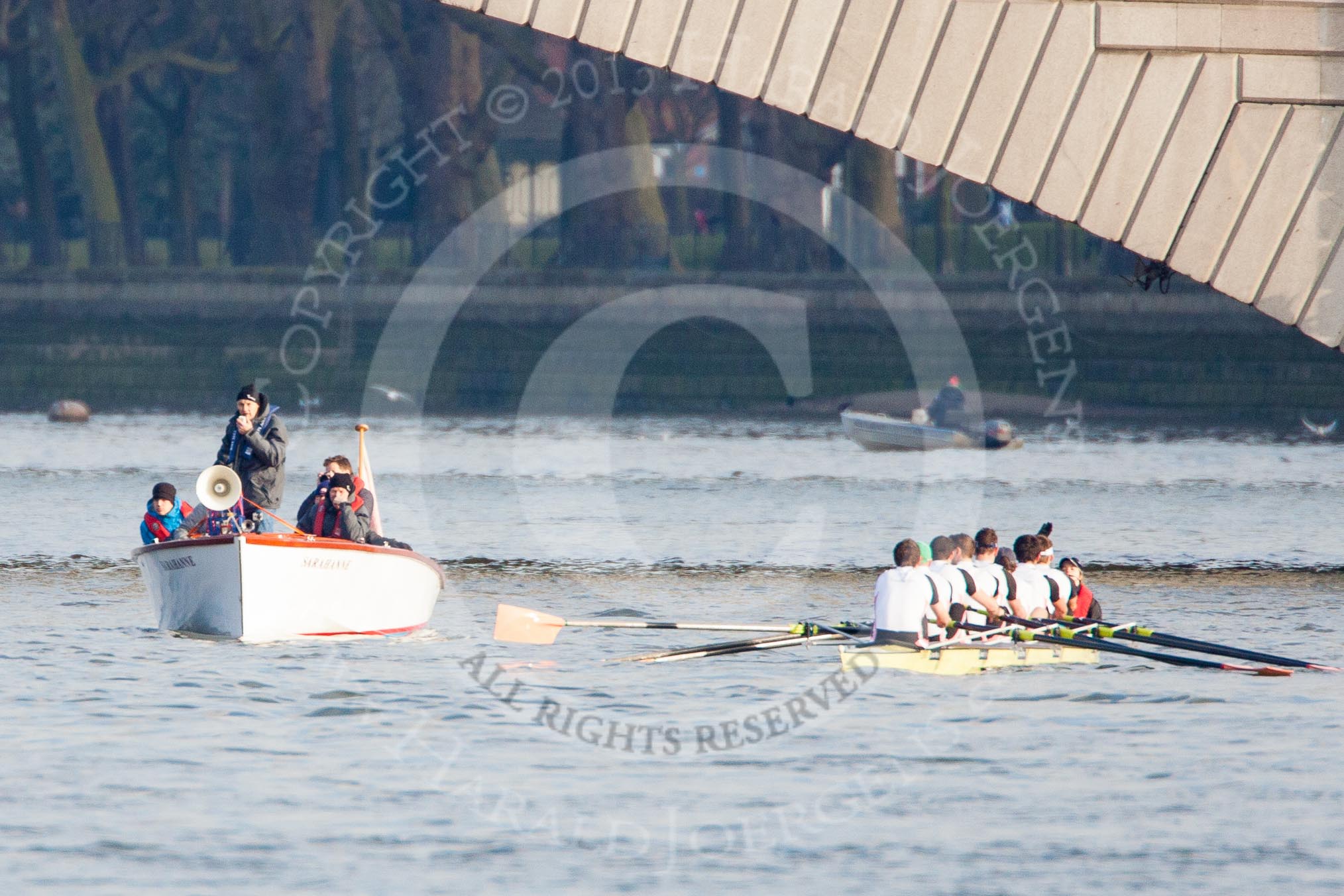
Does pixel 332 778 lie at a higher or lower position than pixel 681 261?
lower

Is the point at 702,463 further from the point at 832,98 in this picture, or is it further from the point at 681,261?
the point at 832,98

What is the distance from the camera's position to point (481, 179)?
236 feet

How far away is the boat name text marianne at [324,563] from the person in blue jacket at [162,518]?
201cm

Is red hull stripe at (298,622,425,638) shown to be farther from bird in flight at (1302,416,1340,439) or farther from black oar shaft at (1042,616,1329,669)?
bird in flight at (1302,416,1340,439)

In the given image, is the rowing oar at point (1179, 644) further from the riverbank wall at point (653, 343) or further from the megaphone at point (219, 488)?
the riverbank wall at point (653, 343)

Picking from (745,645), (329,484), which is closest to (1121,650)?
(745,645)

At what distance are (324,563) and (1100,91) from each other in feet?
31.2

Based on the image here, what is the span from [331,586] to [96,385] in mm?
43798

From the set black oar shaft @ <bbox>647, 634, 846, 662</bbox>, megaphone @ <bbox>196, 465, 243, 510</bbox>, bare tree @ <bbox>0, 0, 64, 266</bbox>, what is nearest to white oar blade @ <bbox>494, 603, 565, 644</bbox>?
black oar shaft @ <bbox>647, 634, 846, 662</bbox>

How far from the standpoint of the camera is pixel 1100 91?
21.9 metres

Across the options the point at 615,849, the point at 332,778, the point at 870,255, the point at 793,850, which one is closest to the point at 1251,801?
the point at 793,850

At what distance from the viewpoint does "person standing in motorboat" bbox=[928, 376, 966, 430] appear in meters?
55.8

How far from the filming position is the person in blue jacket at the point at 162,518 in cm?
2561

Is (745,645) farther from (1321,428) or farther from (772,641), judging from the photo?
(1321,428)
